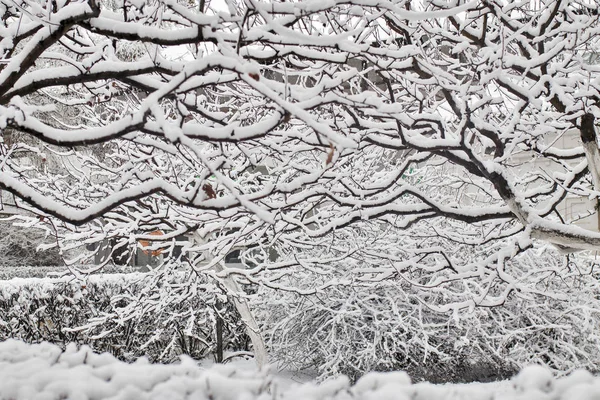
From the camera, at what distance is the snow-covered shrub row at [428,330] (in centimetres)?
763

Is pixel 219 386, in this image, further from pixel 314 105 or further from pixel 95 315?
pixel 95 315

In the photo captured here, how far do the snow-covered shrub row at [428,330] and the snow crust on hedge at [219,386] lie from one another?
5.76m

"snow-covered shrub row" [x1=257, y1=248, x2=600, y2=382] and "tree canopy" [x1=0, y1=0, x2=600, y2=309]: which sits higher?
"tree canopy" [x1=0, y1=0, x2=600, y2=309]

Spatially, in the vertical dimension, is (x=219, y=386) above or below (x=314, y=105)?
below

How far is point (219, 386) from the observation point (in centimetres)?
154

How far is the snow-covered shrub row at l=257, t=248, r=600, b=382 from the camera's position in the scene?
763 cm

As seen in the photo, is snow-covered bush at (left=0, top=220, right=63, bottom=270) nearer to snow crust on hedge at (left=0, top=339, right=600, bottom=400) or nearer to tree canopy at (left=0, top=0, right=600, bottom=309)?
tree canopy at (left=0, top=0, right=600, bottom=309)

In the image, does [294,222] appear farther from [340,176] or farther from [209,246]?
[209,246]

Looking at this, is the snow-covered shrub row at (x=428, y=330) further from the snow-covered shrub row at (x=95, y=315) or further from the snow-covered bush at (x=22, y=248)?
the snow-covered bush at (x=22, y=248)

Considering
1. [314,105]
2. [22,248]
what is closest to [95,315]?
[314,105]

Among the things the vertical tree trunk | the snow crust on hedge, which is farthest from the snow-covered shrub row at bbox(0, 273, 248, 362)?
the snow crust on hedge

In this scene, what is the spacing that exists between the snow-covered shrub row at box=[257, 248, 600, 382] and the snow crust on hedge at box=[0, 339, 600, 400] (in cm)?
576

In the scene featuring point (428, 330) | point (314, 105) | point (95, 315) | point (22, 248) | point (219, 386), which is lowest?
point (219, 386)

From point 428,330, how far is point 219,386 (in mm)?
6756
